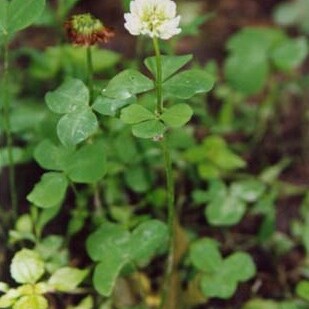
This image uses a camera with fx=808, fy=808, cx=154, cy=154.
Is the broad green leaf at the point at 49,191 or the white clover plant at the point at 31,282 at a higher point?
the broad green leaf at the point at 49,191

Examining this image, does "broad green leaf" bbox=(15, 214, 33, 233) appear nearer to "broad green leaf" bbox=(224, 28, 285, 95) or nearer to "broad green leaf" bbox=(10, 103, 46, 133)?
"broad green leaf" bbox=(10, 103, 46, 133)

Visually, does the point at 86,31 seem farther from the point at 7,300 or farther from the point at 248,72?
the point at 248,72

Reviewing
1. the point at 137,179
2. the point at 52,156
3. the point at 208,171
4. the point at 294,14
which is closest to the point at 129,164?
the point at 137,179

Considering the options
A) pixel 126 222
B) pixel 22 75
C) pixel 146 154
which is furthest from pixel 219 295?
pixel 22 75

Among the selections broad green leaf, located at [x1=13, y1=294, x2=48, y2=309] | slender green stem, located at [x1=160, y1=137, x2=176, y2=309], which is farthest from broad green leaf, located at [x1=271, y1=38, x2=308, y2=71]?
broad green leaf, located at [x1=13, y1=294, x2=48, y2=309]

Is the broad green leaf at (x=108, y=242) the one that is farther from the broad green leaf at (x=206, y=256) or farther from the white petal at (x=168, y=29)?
the white petal at (x=168, y=29)

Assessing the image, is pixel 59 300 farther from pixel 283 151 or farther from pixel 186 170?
pixel 283 151

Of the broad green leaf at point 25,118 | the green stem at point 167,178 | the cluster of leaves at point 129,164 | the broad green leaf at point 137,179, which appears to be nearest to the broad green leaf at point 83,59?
the cluster of leaves at point 129,164
